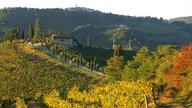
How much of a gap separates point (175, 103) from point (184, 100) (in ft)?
6.76

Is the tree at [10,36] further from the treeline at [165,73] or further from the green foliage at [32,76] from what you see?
the treeline at [165,73]

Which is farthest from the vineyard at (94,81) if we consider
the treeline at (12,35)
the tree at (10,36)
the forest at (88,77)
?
the treeline at (12,35)

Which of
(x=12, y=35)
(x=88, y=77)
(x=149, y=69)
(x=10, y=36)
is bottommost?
(x=88, y=77)

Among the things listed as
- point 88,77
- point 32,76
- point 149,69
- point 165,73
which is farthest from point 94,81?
point 165,73

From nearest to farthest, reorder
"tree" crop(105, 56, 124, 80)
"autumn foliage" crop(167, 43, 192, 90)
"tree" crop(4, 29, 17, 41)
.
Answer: "autumn foliage" crop(167, 43, 192, 90) → "tree" crop(105, 56, 124, 80) → "tree" crop(4, 29, 17, 41)

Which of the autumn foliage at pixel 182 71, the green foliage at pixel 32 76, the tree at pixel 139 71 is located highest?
the autumn foliage at pixel 182 71

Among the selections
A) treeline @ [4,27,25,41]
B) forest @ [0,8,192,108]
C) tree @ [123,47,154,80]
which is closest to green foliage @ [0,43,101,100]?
forest @ [0,8,192,108]

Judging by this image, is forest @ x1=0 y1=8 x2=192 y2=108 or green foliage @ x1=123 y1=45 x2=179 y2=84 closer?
forest @ x1=0 y1=8 x2=192 y2=108

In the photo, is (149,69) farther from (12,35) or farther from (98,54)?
(12,35)

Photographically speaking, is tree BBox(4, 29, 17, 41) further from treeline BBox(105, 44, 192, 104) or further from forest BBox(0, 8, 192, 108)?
treeline BBox(105, 44, 192, 104)

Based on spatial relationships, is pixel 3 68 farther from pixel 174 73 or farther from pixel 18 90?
pixel 174 73

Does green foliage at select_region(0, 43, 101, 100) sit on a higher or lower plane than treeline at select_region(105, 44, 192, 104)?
lower

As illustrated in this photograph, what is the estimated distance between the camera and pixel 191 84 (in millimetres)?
68438

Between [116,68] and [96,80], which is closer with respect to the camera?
[116,68]
